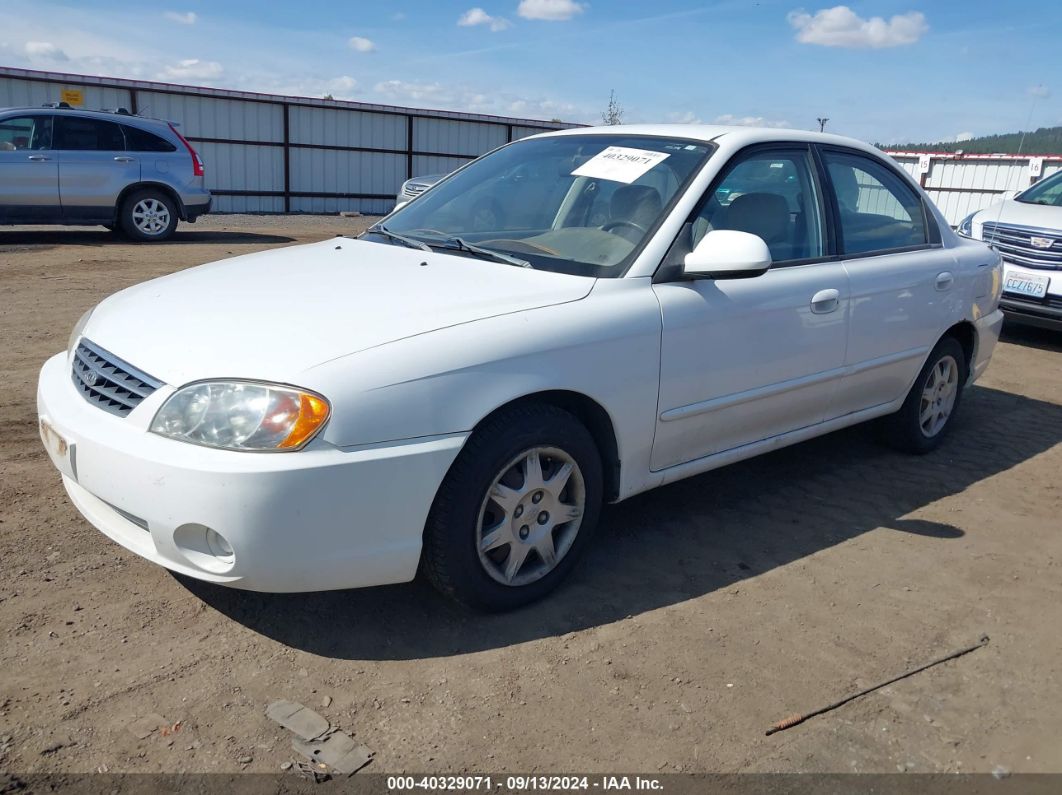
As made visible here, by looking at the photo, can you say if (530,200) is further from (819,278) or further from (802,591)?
(802,591)

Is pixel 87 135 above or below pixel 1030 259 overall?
above

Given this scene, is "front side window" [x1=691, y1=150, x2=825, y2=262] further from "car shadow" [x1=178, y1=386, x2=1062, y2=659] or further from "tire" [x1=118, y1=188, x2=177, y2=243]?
"tire" [x1=118, y1=188, x2=177, y2=243]

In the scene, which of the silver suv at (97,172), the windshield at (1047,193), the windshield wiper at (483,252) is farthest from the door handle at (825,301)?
the silver suv at (97,172)

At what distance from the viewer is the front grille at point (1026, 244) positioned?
8.05m

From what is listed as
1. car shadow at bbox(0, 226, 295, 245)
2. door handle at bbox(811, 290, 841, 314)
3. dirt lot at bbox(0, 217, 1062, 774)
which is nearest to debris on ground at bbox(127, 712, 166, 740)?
dirt lot at bbox(0, 217, 1062, 774)

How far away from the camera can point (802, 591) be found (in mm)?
3523

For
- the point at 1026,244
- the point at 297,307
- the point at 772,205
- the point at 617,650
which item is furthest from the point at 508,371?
the point at 1026,244

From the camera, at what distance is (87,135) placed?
1220 centimetres

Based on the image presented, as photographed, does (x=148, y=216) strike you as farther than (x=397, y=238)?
Yes

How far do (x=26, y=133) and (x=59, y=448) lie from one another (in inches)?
415

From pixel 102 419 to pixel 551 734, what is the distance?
165cm

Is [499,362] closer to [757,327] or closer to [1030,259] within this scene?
[757,327]

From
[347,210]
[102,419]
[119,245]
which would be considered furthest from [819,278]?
[347,210]

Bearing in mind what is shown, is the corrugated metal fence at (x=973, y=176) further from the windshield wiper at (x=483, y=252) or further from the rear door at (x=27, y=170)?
the windshield wiper at (x=483, y=252)
